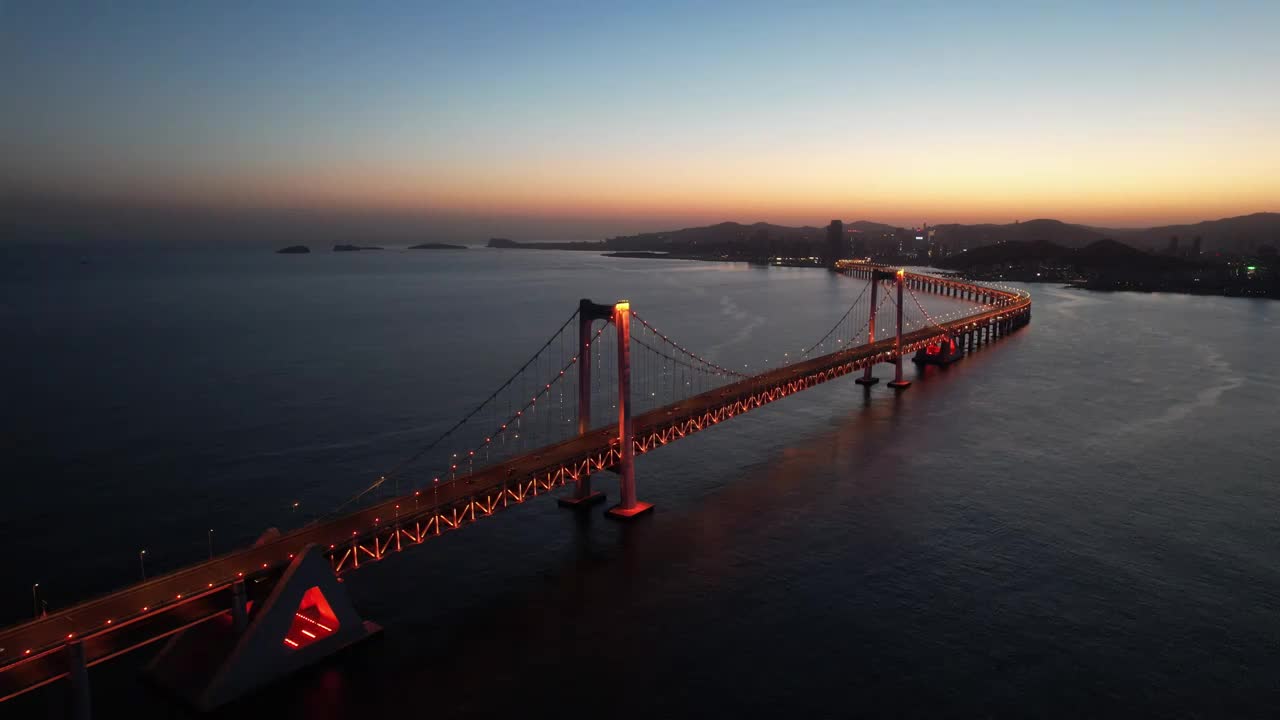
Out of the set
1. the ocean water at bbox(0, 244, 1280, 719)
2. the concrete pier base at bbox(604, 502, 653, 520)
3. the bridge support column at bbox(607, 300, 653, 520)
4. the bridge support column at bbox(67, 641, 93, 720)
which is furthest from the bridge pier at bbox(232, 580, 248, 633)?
the concrete pier base at bbox(604, 502, 653, 520)

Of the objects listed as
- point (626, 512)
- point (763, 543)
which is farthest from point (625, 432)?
point (763, 543)

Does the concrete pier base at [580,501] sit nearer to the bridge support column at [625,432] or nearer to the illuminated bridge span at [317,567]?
the illuminated bridge span at [317,567]

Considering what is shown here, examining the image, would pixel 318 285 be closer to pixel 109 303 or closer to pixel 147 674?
pixel 109 303

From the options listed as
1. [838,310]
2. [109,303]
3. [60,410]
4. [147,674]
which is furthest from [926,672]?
[109,303]

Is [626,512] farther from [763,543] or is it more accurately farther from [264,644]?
[264,644]

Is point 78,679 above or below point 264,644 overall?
above

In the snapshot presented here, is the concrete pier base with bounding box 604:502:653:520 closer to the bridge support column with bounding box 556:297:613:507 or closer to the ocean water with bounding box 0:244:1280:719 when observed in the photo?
the ocean water with bounding box 0:244:1280:719

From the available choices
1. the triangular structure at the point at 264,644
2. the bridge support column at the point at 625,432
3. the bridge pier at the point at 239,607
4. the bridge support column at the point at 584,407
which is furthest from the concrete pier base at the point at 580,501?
the bridge pier at the point at 239,607

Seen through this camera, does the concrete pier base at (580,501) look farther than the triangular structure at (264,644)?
Yes
